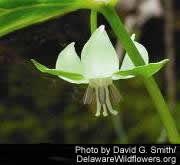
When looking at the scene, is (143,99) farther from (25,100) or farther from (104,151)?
(104,151)

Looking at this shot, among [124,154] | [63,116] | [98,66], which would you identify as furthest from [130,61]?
[63,116]

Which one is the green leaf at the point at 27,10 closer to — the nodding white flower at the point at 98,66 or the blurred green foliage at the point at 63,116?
the nodding white flower at the point at 98,66

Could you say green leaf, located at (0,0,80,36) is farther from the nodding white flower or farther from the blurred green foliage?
the blurred green foliage

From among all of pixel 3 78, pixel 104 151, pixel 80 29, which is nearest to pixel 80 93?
pixel 104 151

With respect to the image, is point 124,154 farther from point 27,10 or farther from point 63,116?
point 63,116

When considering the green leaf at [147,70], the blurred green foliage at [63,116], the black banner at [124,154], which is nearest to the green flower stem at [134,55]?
the green leaf at [147,70]

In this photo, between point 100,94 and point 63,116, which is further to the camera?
point 63,116
